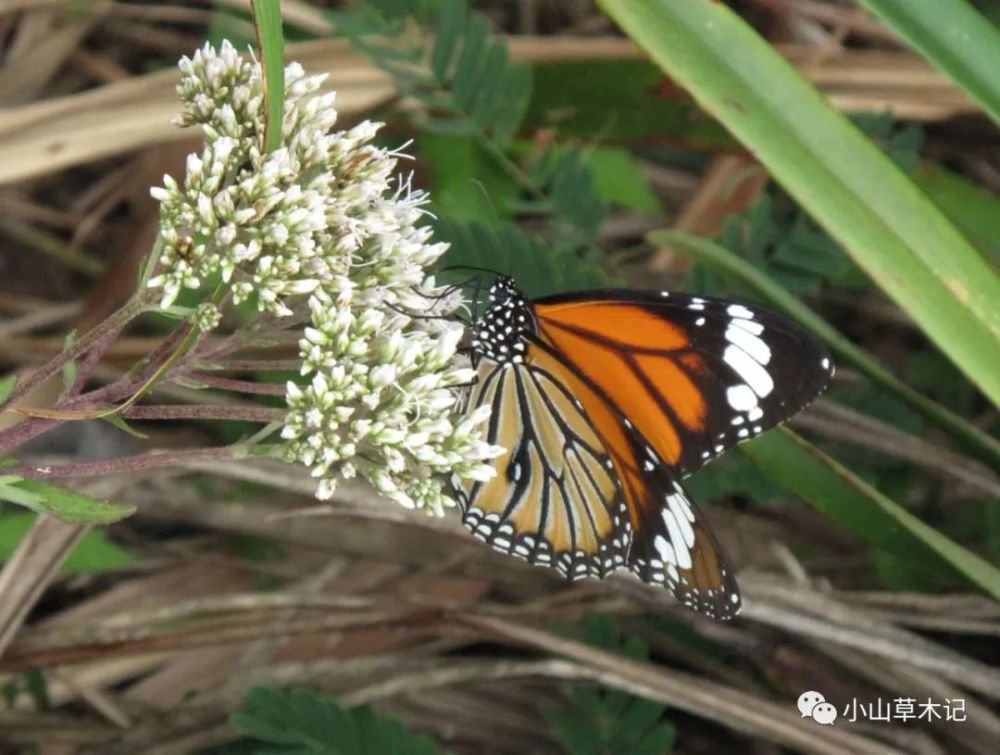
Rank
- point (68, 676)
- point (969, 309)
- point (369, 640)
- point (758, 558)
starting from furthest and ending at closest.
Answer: point (758, 558), point (369, 640), point (68, 676), point (969, 309)

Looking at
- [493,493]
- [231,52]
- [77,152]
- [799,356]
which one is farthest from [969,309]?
[77,152]

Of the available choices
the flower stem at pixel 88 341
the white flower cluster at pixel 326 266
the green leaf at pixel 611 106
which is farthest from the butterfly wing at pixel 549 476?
the green leaf at pixel 611 106

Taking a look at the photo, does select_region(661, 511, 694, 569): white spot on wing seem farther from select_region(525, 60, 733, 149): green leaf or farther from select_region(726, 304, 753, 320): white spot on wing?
select_region(525, 60, 733, 149): green leaf

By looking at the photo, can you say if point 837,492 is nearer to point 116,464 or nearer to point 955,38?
point 955,38

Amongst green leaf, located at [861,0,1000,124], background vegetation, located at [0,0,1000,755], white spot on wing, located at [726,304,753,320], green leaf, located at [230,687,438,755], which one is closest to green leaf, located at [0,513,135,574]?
background vegetation, located at [0,0,1000,755]

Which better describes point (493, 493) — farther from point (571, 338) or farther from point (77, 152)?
point (77, 152)

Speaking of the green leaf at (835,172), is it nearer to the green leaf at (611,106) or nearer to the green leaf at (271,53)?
the green leaf at (271,53)
